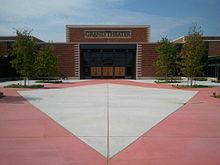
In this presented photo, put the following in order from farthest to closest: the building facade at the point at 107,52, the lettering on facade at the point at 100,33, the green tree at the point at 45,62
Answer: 1. the lettering on facade at the point at 100,33
2. the building facade at the point at 107,52
3. the green tree at the point at 45,62

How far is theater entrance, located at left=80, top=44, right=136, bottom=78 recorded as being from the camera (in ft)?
164

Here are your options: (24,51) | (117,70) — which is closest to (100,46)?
(117,70)

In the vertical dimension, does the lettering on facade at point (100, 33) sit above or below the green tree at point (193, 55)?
above

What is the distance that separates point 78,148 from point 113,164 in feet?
5.18

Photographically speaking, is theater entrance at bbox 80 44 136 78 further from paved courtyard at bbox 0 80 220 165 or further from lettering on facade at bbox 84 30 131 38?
paved courtyard at bbox 0 80 220 165

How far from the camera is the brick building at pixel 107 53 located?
156ft

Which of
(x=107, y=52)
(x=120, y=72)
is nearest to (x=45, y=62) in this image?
(x=107, y=52)

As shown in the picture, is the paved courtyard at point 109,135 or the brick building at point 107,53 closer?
the paved courtyard at point 109,135

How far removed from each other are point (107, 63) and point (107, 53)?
65.5 inches

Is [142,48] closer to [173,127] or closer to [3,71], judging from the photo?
[3,71]

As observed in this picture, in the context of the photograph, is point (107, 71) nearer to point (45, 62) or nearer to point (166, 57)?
point (166, 57)

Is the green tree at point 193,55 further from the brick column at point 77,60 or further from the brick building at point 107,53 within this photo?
the brick column at point 77,60

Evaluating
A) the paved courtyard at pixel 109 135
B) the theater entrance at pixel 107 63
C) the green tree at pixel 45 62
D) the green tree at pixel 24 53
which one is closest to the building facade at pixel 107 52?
the theater entrance at pixel 107 63

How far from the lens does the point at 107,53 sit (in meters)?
50.0
